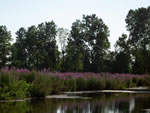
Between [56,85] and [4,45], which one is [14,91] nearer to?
[56,85]

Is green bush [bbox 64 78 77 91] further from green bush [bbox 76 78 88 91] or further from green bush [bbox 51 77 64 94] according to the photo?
green bush [bbox 51 77 64 94]

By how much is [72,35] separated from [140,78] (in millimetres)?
32370

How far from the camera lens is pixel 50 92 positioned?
18141 millimetres

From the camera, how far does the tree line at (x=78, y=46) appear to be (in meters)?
56.3

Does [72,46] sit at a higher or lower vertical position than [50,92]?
higher

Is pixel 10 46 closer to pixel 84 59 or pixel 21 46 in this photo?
pixel 21 46

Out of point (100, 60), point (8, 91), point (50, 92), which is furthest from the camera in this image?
point (100, 60)

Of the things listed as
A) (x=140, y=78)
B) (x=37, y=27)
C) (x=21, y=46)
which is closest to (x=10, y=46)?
(x=21, y=46)

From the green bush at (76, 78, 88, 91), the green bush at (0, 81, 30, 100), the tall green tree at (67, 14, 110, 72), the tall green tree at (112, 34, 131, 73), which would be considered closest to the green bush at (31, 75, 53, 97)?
the green bush at (0, 81, 30, 100)

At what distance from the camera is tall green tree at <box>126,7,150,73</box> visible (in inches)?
2185

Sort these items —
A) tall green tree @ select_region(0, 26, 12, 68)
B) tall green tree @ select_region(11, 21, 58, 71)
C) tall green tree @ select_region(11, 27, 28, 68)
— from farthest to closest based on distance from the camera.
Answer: tall green tree @ select_region(11, 21, 58, 71) → tall green tree @ select_region(11, 27, 28, 68) → tall green tree @ select_region(0, 26, 12, 68)

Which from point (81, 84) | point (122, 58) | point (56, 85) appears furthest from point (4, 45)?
point (56, 85)

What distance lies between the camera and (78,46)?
2379 inches

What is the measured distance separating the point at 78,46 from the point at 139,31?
11547 mm
